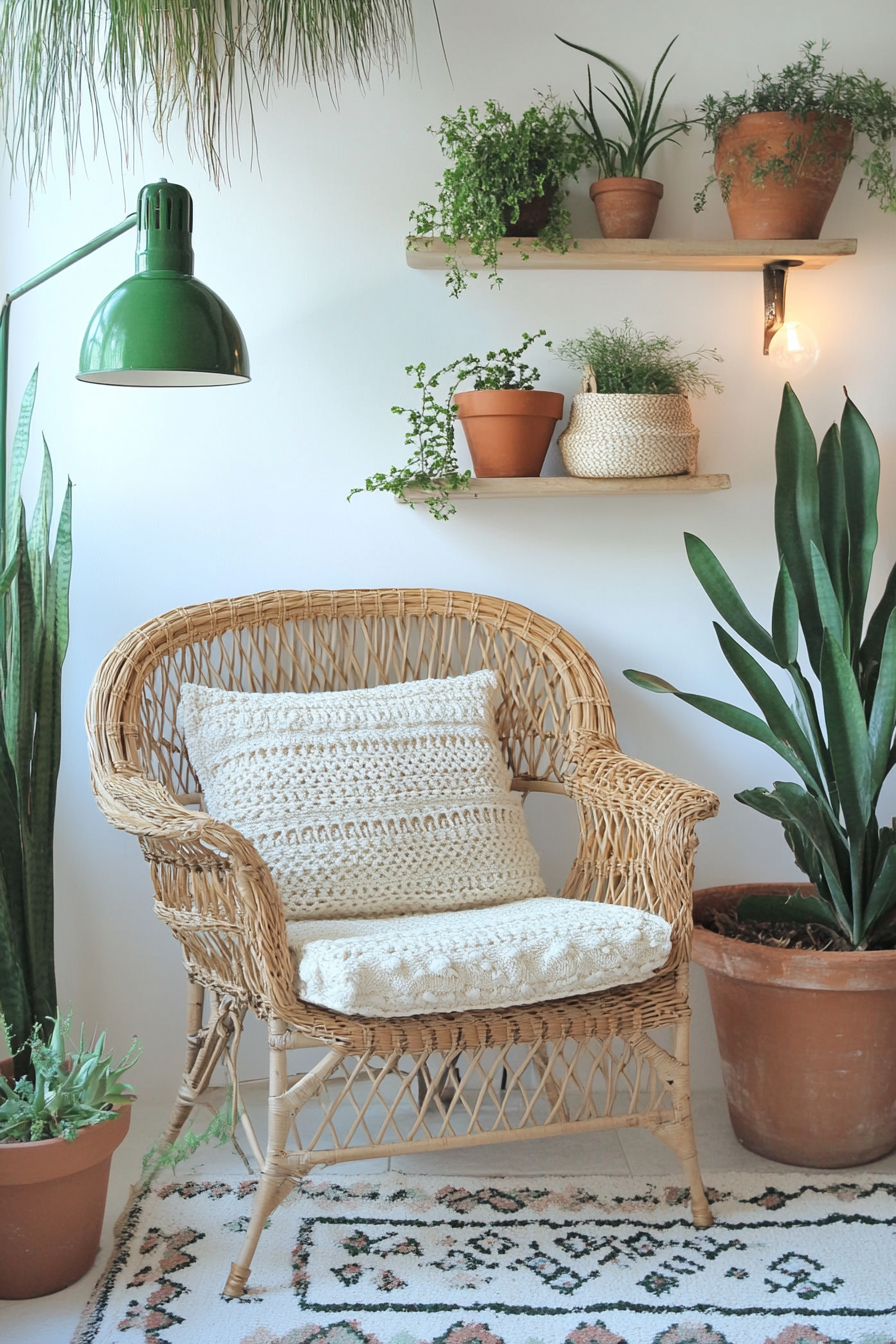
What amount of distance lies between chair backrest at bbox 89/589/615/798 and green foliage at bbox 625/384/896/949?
22 cm

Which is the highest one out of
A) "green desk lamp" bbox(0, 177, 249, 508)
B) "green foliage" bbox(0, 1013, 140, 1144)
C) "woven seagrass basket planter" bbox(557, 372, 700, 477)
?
"green desk lamp" bbox(0, 177, 249, 508)

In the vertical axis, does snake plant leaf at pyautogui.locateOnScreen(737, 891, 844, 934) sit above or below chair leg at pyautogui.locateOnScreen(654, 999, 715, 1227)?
above

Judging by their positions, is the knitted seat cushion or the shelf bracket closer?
the knitted seat cushion

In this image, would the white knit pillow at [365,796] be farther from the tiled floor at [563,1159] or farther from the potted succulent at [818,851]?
the tiled floor at [563,1159]

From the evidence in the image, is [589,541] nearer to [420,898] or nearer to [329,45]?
[420,898]

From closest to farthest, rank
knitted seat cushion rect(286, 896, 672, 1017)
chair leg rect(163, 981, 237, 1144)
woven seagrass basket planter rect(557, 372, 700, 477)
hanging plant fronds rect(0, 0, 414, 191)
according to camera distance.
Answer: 1. knitted seat cushion rect(286, 896, 672, 1017)
2. hanging plant fronds rect(0, 0, 414, 191)
3. chair leg rect(163, 981, 237, 1144)
4. woven seagrass basket planter rect(557, 372, 700, 477)

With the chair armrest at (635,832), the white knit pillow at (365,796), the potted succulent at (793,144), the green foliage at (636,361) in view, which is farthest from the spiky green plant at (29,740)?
the potted succulent at (793,144)

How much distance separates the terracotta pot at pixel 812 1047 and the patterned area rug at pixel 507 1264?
8cm

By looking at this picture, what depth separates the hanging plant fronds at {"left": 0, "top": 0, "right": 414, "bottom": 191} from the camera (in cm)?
185

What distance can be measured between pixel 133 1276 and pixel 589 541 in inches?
59.0

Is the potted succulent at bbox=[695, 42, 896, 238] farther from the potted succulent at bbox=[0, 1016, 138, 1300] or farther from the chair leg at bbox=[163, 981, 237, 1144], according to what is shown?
the potted succulent at bbox=[0, 1016, 138, 1300]

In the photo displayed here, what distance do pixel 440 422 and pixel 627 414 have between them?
1.15ft

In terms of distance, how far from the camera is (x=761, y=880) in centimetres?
245

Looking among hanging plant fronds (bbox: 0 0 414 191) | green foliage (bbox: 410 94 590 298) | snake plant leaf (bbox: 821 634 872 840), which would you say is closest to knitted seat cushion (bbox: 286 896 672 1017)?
snake plant leaf (bbox: 821 634 872 840)
